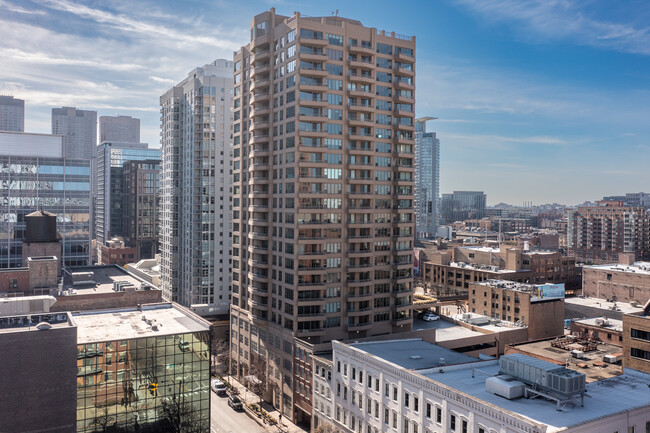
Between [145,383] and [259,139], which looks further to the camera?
[259,139]

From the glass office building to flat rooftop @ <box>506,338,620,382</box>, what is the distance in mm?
55932

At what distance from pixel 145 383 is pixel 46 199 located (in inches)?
3697

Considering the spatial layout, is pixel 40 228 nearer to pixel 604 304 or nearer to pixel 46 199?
pixel 46 199

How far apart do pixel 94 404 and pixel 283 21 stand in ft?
235

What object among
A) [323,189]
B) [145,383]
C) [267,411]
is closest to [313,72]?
[323,189]

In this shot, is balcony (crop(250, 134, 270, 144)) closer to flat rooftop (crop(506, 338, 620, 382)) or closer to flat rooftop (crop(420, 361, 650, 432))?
flat rooftop (crop(420, 361, 650, 432))

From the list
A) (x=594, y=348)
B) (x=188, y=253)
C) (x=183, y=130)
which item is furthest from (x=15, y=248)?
(x=594, y=348)

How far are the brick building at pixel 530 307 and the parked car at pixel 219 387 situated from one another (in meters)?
69.3

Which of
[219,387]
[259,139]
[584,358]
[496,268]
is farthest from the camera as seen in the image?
[496,268]

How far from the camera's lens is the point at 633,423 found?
48.5 m

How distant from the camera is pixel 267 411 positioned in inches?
3546

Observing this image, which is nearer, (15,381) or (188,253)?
(15,381)

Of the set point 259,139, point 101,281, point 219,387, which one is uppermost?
point 259,139

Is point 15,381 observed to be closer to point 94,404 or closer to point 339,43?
point 94,404
